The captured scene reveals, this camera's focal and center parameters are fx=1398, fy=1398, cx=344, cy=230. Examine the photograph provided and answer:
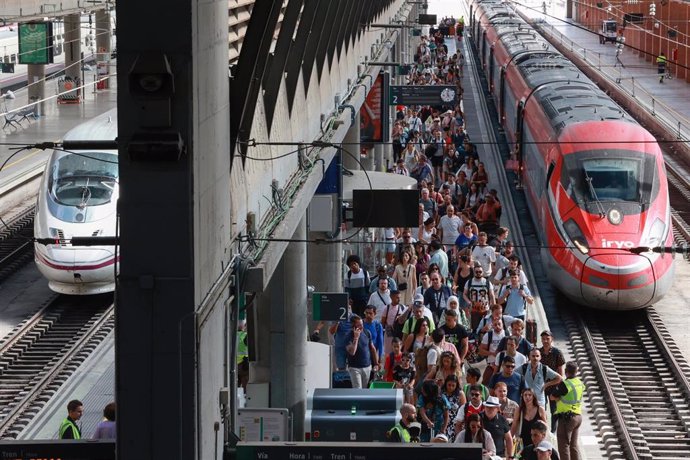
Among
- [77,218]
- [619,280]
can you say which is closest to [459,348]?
[619,280]

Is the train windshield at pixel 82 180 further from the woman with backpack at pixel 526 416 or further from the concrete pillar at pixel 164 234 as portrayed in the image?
the concrete pillar at pixel 164 234

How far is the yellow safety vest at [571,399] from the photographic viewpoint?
1392 centimetres

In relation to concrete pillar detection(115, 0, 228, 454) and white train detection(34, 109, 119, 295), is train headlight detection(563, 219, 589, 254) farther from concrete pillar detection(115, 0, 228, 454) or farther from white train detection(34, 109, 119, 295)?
concrete pillar detection(115, 0, 228, 454)

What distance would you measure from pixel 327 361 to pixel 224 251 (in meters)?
7.50

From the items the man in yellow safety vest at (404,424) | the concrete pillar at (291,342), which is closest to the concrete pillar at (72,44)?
the concrete pillar at (291,342)

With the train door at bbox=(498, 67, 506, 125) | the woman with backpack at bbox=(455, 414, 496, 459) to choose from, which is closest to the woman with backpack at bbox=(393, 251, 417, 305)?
the woman with backpack at bbox=(455, 414, 496, 459)

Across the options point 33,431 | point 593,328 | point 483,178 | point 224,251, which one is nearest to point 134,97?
point 224,251

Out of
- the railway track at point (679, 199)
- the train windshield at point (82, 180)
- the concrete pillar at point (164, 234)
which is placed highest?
the concrete pillar at point (164, 234)

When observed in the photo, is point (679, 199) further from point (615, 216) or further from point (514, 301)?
point (514, 301)

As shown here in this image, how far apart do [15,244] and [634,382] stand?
501 inches

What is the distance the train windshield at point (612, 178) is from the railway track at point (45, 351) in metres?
→ 7.18

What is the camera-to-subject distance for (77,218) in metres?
20.4

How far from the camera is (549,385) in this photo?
13.9m

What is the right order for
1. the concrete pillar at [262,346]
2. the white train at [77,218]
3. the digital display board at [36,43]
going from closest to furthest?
the concrete pillar at [262,346], the white train at [77,218], the digital display board at [36,43]
